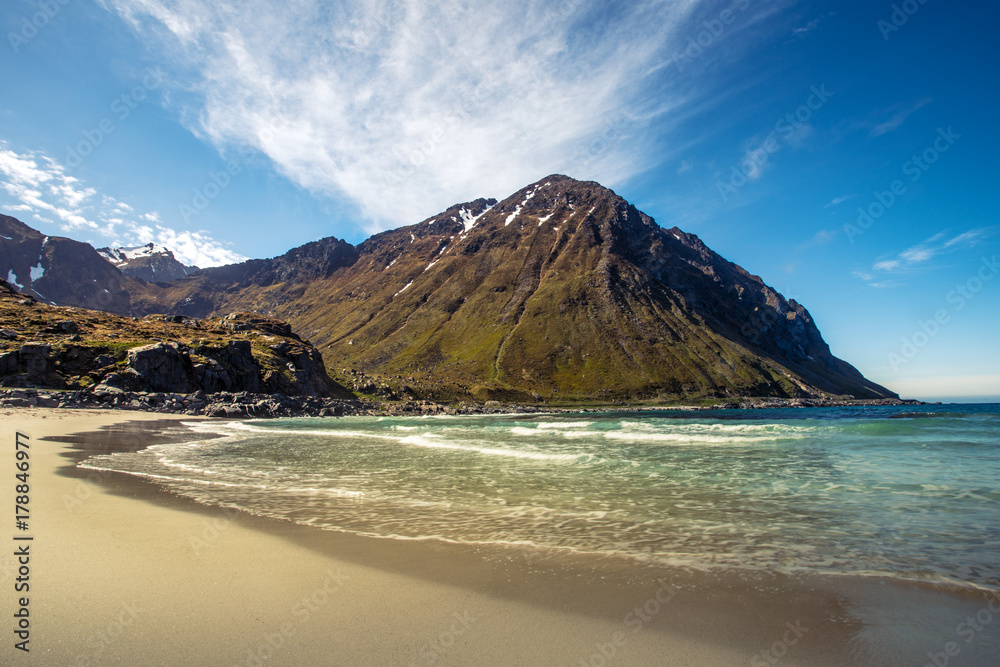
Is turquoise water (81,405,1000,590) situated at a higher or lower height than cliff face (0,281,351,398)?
lower

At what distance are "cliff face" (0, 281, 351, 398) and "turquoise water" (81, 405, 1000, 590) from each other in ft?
178

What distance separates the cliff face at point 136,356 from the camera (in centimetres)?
5953

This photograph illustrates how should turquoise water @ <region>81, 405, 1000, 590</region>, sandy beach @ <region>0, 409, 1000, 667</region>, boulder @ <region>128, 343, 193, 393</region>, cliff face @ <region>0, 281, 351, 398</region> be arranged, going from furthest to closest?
boulder @ <region>128, 343, 193, 393</region> < cliff face @ <region>0, 281, 351, 398</region> < turquoise water @ <region>81, 405, 1000, 590</region> < sandy beach @ <region>0, 409, 1000, 667</region>

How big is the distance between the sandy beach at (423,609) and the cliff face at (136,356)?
7105 centimetres

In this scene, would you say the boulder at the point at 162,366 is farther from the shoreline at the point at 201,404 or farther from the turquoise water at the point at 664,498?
the turquoise water at the point at 664,498

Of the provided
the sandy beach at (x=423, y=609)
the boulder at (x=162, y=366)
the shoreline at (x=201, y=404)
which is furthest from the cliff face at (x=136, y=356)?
the sandy beach at (x=423, y=609)

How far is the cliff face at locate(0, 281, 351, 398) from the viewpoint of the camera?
59.5m

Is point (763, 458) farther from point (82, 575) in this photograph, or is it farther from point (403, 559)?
point (82, 575)

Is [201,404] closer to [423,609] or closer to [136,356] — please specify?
[136,356]

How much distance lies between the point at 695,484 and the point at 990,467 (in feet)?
46.6

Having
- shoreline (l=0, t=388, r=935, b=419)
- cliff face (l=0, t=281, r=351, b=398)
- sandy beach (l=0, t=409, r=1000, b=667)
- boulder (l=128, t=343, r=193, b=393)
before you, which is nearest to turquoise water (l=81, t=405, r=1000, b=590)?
sandy beach (l=0, t=409, r=1000, b=667)

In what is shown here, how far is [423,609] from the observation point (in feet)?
20.0

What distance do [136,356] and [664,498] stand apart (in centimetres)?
8575

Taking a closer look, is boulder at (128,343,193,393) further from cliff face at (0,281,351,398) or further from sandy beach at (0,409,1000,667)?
sandy beach at (0,409,1000,667)
